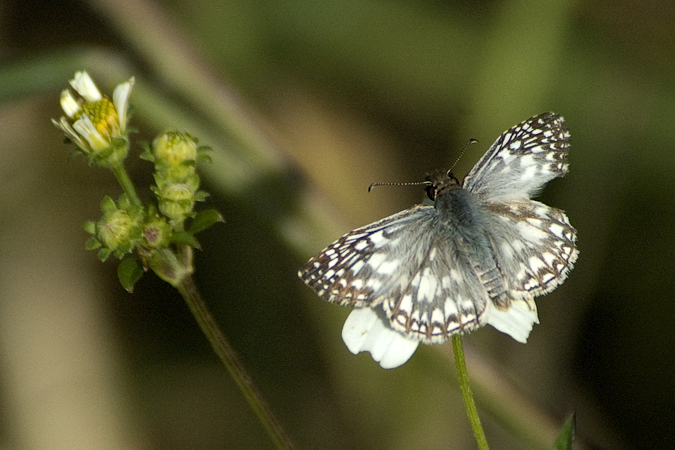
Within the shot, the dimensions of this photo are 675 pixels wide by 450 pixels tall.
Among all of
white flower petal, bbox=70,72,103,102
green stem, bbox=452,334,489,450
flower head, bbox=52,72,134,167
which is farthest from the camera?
white flower petal, bbox=70,72,103,102

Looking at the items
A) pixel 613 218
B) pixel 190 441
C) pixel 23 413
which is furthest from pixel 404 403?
pixel 23 413

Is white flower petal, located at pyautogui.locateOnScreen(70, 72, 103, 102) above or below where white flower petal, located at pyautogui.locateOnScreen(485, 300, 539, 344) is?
above

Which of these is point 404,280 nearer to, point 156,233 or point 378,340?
point 378,340

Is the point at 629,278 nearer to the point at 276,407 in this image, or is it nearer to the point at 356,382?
the point at 356,382

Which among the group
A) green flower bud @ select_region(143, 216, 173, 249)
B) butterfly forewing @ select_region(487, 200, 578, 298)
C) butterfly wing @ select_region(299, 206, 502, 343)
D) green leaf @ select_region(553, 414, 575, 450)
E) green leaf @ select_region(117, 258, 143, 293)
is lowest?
green leaf @ select_region(553, 414, 575, 450)

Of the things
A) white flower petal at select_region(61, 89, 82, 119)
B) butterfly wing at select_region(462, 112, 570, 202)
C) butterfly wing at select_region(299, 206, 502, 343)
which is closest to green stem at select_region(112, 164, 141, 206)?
white flower petal at select_region(61, 89, 82, 119)

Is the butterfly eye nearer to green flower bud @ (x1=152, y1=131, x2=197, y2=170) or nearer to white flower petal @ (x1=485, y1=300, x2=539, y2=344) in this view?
white flower petal @ (x1=485, y1=300, x2=539, y2=344)

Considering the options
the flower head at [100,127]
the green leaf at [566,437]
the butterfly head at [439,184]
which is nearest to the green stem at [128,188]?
the flower head at [100,127]

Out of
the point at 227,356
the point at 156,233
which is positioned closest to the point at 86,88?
the point at 156,233
